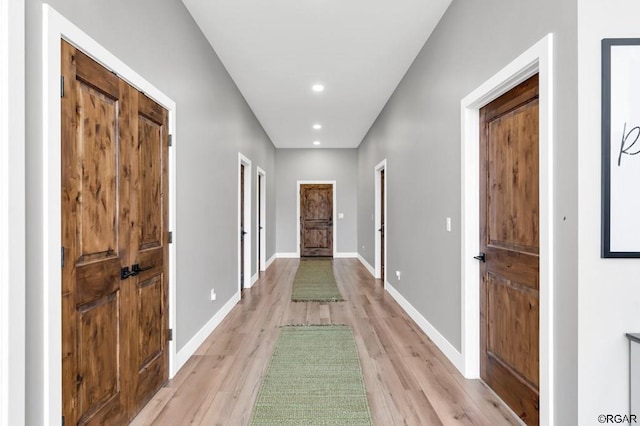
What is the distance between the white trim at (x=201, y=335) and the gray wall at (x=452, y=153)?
213cm

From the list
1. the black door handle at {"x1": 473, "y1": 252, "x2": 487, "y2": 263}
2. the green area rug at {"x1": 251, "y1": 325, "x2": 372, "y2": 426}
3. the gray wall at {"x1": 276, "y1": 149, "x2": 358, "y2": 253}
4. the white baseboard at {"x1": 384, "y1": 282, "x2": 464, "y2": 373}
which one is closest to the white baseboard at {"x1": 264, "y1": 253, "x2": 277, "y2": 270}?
the gray wall at {"x1": 276, "y1": 149, "x2": 358, "y2": 253}

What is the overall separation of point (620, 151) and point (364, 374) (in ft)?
6.74

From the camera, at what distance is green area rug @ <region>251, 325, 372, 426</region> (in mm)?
2014

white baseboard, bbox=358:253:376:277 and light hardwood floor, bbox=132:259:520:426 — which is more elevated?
white baseboard, bbox=358:253:376:277

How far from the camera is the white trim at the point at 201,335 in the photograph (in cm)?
271

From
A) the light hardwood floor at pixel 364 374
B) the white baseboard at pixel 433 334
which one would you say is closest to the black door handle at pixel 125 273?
the light hardwood floor at pixel 364 374

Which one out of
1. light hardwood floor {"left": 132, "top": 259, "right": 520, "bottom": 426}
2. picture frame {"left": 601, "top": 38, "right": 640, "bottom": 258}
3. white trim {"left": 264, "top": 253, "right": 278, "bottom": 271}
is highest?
picture frame {"left": 601, "top": 38, "right": 640, "bottom": 258}

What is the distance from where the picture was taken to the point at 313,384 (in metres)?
2.38

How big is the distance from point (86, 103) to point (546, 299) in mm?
2399

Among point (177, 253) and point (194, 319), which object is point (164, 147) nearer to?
point (177, 253)

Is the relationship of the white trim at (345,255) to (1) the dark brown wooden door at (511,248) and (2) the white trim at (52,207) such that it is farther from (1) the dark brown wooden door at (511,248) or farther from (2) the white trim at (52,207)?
(2) the white trim at (52,207)

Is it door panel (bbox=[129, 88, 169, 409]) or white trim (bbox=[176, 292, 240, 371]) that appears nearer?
A: door panel (bbox=[129, 88, 169, 409])

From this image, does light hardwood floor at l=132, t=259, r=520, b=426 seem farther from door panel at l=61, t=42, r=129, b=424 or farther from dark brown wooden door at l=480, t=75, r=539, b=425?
door panel at l=61, t=42, r=129, b=424

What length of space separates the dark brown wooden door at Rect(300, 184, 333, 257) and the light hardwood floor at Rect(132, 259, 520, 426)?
4.61 m
